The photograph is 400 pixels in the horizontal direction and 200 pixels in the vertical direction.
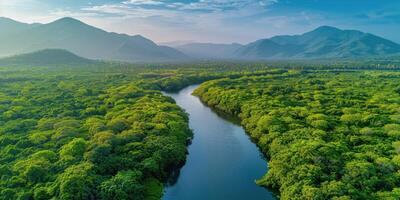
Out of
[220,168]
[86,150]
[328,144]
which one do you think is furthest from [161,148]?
[328,144]

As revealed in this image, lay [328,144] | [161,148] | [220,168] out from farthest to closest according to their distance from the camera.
Answer: [220,168] → [161,148] → [328,144]

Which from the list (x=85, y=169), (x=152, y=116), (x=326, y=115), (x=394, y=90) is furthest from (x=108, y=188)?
(x=394, y=90)

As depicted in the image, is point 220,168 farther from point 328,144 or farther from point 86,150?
point 86,150

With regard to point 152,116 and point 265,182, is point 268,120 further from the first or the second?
point 152,116

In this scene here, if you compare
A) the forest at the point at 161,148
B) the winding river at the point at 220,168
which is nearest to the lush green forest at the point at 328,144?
the forest at the point at 161,148

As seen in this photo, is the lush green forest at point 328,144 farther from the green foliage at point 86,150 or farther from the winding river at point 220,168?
the green foliage at point 86,150

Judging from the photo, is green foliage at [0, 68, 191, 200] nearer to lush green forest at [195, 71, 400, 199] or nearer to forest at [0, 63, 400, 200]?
forest at [0, 63, 400, 200]
